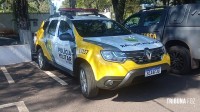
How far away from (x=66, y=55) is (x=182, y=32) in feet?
9.87

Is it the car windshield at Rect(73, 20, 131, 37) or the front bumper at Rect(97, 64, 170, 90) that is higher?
A: the car windshield at Rect(73, 20, 131, 37)

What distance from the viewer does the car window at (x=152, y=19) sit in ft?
27.4

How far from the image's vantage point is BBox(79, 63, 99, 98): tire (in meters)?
5.62

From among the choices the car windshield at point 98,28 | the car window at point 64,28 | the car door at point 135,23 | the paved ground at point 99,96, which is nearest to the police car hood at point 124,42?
the car windshield at point 98,28

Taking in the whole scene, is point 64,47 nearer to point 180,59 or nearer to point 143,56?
point 143,56

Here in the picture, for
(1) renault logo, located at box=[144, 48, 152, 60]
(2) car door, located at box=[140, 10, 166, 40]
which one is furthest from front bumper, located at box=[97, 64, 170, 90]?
(2) car door, located at box=[140, 10, 166, 40]

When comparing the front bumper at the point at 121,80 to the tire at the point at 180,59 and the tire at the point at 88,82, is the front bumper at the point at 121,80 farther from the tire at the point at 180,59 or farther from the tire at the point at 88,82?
the tire at the point at 180,59

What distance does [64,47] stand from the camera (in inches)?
263

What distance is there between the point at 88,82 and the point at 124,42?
1063 mm

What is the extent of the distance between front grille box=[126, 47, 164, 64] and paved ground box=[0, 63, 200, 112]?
82 centimetres

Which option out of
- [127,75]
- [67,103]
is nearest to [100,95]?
[67,103]

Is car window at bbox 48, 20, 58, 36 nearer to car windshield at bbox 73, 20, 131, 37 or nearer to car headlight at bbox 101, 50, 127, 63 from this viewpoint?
car windshield at bbox 73, 20, 131, 37

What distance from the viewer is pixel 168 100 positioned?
570 centimetres

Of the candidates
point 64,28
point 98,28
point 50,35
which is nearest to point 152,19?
point 98,28
